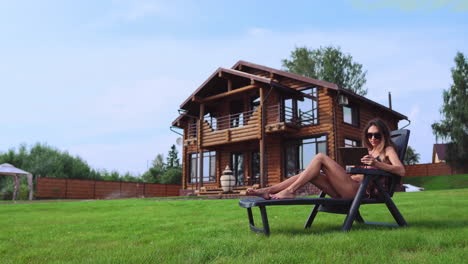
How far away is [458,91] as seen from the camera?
2919cm

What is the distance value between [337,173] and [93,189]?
2539cm

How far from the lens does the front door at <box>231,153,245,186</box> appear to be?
21172mm

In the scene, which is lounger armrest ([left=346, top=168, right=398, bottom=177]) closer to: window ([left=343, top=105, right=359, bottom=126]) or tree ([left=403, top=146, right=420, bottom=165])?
window ([left=343, top=105, right=359, bottom=126])

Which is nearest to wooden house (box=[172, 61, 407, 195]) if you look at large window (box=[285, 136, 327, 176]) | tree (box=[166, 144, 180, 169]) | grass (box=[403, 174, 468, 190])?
large window (box=[285, 136, 327, 176])

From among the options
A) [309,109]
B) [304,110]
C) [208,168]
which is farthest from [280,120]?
[208,168]

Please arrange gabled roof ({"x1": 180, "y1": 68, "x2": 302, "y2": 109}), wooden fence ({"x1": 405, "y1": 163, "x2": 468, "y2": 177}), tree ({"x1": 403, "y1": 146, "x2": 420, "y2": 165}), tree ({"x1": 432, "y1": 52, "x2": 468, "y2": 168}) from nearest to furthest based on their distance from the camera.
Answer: gabled roof ({"x1": 180, "y1": 68, "x2": 302, "y2": 109}), tree ({"x1": 432, "y1": 52, "x2": 468, "y2": 168}), wooden fence ({"x1": 405, "y1": 163, "x2": 468, "y2": 177}), tree ({"x1": 403, "y1": 146, "x2": 420, "y2": 165})

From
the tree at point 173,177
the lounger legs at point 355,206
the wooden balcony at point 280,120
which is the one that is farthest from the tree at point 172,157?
the lounger legs at point 355,206

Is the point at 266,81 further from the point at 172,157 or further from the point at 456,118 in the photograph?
the point at 172,157

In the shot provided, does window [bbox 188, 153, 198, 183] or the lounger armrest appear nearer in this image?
the lounger armrest

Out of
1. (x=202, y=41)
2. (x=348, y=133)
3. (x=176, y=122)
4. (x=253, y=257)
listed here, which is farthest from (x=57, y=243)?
(x=176, y=122)

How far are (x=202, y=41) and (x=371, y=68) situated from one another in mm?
23572

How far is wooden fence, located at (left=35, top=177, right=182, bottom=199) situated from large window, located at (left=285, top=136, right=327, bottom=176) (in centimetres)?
1375

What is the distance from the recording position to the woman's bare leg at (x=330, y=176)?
3.80 m

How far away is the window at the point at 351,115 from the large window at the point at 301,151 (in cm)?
182
